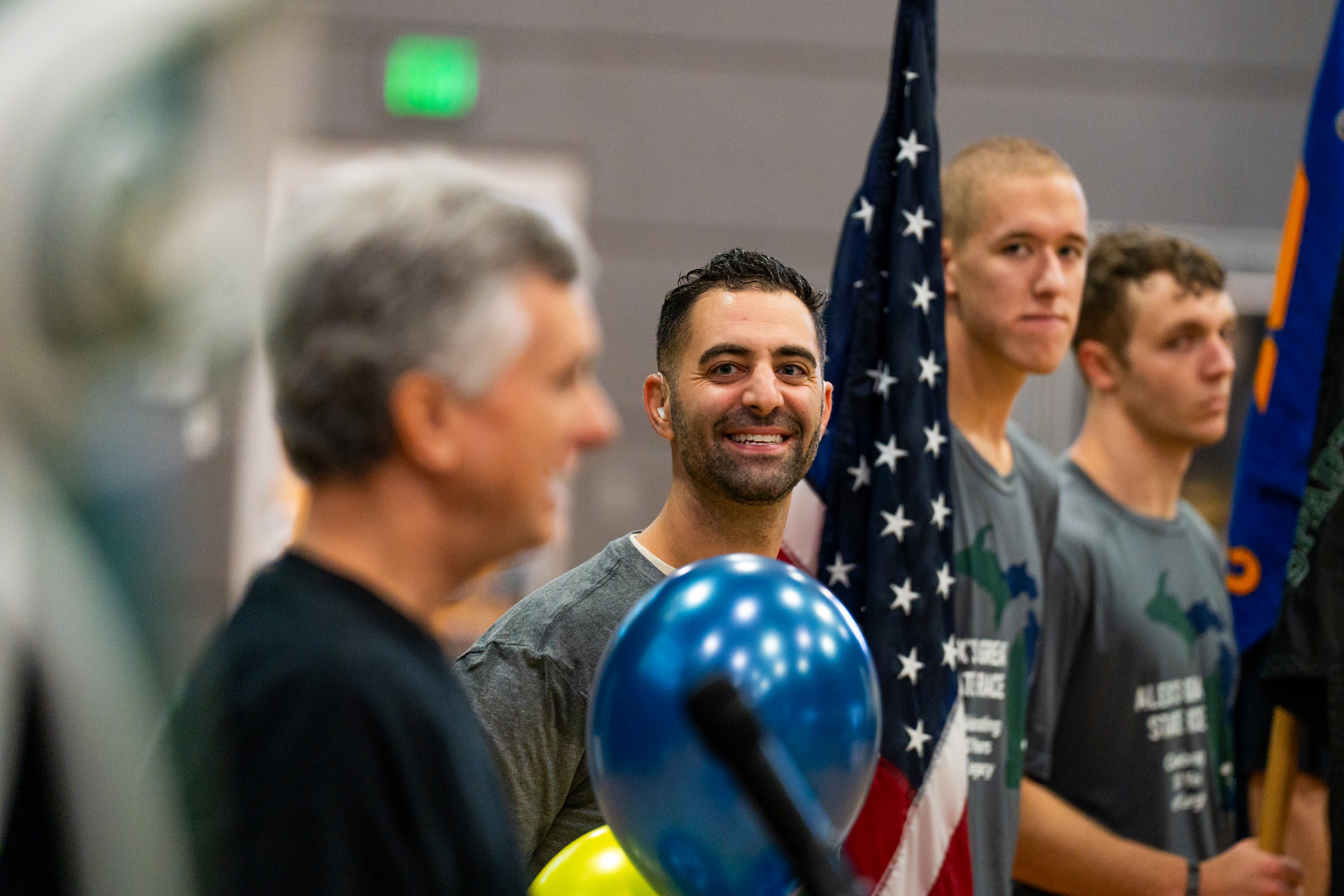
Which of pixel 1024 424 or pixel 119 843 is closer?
pixel 119 843

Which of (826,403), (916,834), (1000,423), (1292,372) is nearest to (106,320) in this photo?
(826,403)

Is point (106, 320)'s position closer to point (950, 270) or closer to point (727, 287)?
point (727, 287)

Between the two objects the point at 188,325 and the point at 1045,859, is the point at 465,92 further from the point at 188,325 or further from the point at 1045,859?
the point at 188,325

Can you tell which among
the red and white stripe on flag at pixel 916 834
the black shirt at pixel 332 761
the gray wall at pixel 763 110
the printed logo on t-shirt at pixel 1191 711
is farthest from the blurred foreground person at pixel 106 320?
the gray wall at pixel 763 110

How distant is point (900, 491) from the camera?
2328 mm

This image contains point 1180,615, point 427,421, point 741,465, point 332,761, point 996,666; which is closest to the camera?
point 332,761

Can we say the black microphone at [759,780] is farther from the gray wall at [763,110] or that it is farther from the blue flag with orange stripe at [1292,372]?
the gray wall at [763,110]

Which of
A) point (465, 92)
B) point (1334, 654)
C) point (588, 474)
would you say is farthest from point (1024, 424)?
point (465, 92)

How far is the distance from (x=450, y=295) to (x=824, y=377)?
1427mm

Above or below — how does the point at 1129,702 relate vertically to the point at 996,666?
below

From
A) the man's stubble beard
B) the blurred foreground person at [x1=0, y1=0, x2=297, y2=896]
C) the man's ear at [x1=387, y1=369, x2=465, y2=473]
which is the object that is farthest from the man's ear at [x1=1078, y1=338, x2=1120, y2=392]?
the blurred foreground person at [x1=0, y1=0, x2=297, y2=896]

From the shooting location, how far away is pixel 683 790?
1.26 m

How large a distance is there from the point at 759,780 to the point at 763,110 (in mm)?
4063

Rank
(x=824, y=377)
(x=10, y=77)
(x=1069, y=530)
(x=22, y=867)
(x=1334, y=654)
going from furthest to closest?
1. (x=1069, y=530)
2. (x=1334, y=654)
3. (x=824, y=377)
4. (x=22, y=867)
5. (x=10, y=77)
